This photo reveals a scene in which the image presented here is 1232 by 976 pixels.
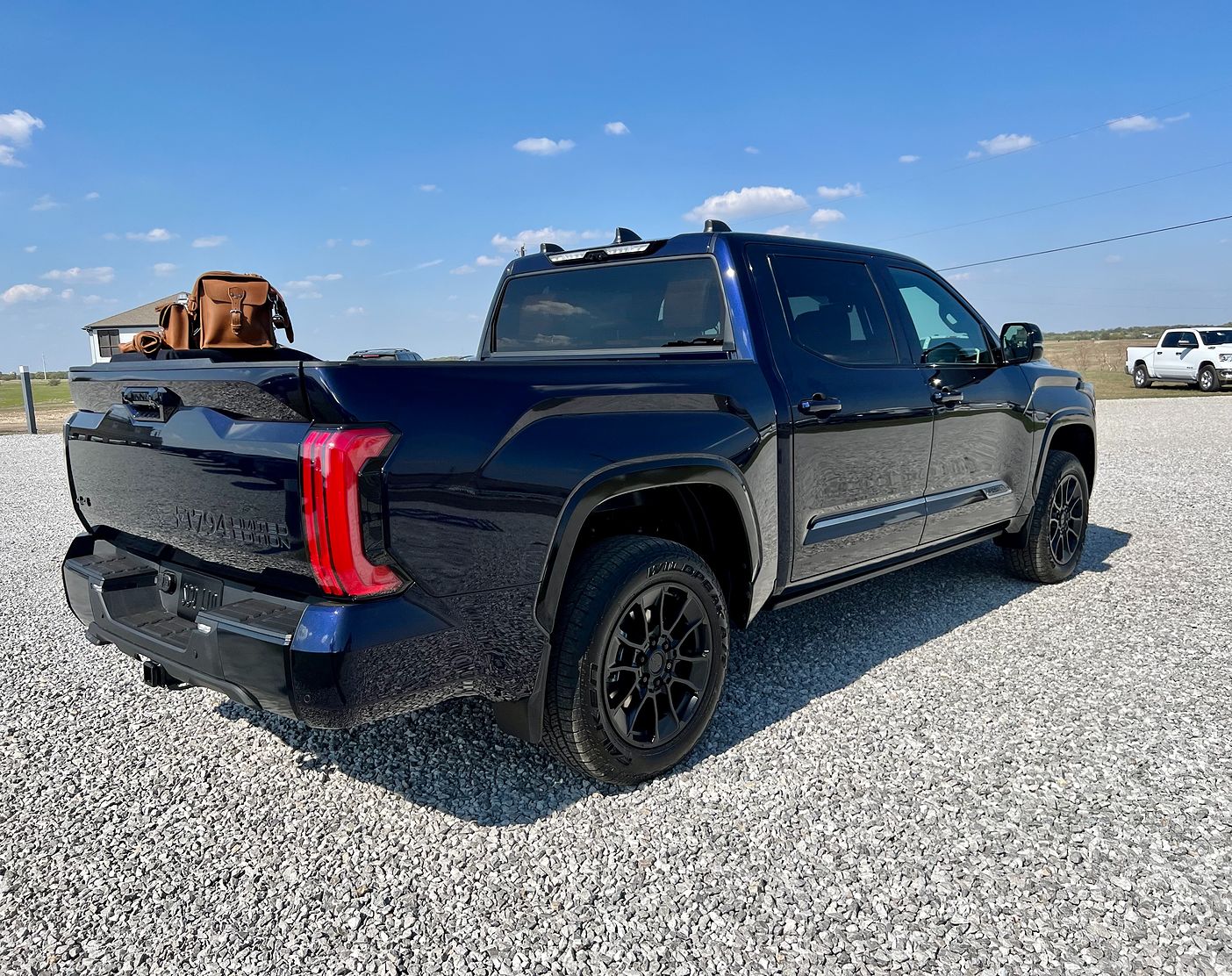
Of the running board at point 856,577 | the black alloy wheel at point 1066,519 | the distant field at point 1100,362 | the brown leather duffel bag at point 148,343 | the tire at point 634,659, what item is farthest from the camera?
the distant field at point 1100,362

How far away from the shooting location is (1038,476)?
17.2ft

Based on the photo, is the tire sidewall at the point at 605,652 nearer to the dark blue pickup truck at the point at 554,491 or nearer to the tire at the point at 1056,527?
the dark blue pickup truck at the point at 554,491

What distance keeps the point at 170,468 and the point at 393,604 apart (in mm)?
874

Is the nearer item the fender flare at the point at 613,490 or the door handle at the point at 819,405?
the fender flare at the point at 613,490

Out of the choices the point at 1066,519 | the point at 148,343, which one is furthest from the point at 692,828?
the point at 148,343

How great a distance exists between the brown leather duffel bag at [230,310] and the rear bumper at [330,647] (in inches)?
192

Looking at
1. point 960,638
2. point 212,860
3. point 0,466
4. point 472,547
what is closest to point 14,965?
point 212,860

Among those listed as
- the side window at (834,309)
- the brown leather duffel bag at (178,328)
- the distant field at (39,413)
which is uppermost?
the brown leather duffel bag at (178,328)

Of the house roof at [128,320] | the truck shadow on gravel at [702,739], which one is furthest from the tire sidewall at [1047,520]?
the house roof at [128,320]

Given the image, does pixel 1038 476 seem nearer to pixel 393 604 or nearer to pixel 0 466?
pixel 393 604

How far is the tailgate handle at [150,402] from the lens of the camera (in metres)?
2.61

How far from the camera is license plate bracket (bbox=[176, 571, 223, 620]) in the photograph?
255 centimetres

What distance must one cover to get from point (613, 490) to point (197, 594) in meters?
1.27

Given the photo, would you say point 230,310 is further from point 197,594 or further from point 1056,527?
point 1056,527
